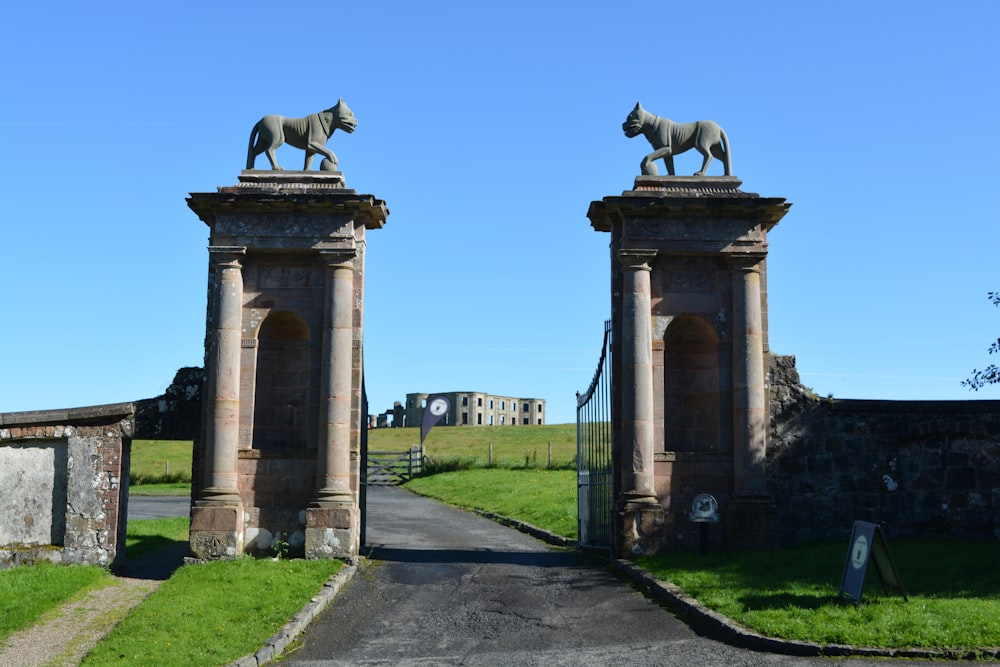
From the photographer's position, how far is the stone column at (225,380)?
14.9 metres

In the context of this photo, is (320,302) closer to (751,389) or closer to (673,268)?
(673,268)

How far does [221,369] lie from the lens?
15109mm

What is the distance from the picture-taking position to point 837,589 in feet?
37.0

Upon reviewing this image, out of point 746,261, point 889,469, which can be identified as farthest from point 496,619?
point 889,469

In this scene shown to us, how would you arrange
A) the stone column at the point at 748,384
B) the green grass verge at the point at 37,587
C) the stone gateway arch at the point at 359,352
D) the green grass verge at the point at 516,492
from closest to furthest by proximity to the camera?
the green grass verge at the point at 37,587, the stone gateway arch at the point at 359,352, the stone column at the point at 748,384, the green grass verge at the point at 516,492

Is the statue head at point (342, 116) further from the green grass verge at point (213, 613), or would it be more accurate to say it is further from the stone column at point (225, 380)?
the green grass verge at point (213, 613)

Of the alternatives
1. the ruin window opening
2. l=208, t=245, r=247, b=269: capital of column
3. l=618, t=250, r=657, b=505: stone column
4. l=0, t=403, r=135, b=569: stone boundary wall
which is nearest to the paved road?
l=618, t=250, r=657, b=505: stone column

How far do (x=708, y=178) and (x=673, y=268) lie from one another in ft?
4.91

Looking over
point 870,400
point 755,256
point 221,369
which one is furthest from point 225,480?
point 870,400

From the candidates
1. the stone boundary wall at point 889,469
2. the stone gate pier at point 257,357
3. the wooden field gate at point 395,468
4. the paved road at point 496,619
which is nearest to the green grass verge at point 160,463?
the wooden field gate at point 395,468

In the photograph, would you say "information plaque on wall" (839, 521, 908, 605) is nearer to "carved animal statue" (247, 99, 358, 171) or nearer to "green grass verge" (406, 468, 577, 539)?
"green grass verge" (406, 468, 577, 539)

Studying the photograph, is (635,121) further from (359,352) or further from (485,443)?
(485,443)

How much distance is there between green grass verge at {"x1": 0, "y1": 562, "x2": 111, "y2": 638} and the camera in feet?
38.5

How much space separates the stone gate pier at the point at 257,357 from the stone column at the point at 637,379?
155 inches
